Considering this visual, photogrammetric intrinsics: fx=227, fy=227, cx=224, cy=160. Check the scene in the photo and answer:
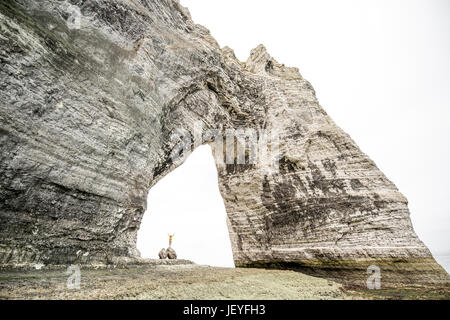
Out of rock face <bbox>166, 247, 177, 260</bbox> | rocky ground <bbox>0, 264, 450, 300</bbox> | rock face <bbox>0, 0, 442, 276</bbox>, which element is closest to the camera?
rocky ground <bbox>0, 264, 450, 300</bbox>

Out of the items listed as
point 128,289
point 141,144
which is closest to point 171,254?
point 141,144

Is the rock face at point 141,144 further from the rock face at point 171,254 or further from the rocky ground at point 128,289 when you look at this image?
the rock face at point 171,254

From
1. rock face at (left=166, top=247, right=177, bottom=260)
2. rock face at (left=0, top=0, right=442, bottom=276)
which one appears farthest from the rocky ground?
rock face at (left=166, top=247, right=177, bottom=260)

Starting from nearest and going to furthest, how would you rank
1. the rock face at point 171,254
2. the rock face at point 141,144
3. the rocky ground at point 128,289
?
the rocky ground at point 128,289, the rock face at point 141,144, the rock face at point 171,254

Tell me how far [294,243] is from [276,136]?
5.74 m

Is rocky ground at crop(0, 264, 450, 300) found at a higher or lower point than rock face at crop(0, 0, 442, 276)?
lower

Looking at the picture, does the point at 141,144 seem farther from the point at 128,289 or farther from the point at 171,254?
the point at 171,254

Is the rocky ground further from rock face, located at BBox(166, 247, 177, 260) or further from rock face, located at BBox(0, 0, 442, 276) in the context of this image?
rock face, located at BBox(166, 247, 177, 260)

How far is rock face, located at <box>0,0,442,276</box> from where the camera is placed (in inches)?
211

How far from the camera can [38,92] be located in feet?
18.4

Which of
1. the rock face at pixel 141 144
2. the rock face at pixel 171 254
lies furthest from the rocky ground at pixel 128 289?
the rock face at pixel 171 254

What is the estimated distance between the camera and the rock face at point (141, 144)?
5.35 metres

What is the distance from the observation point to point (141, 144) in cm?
802
